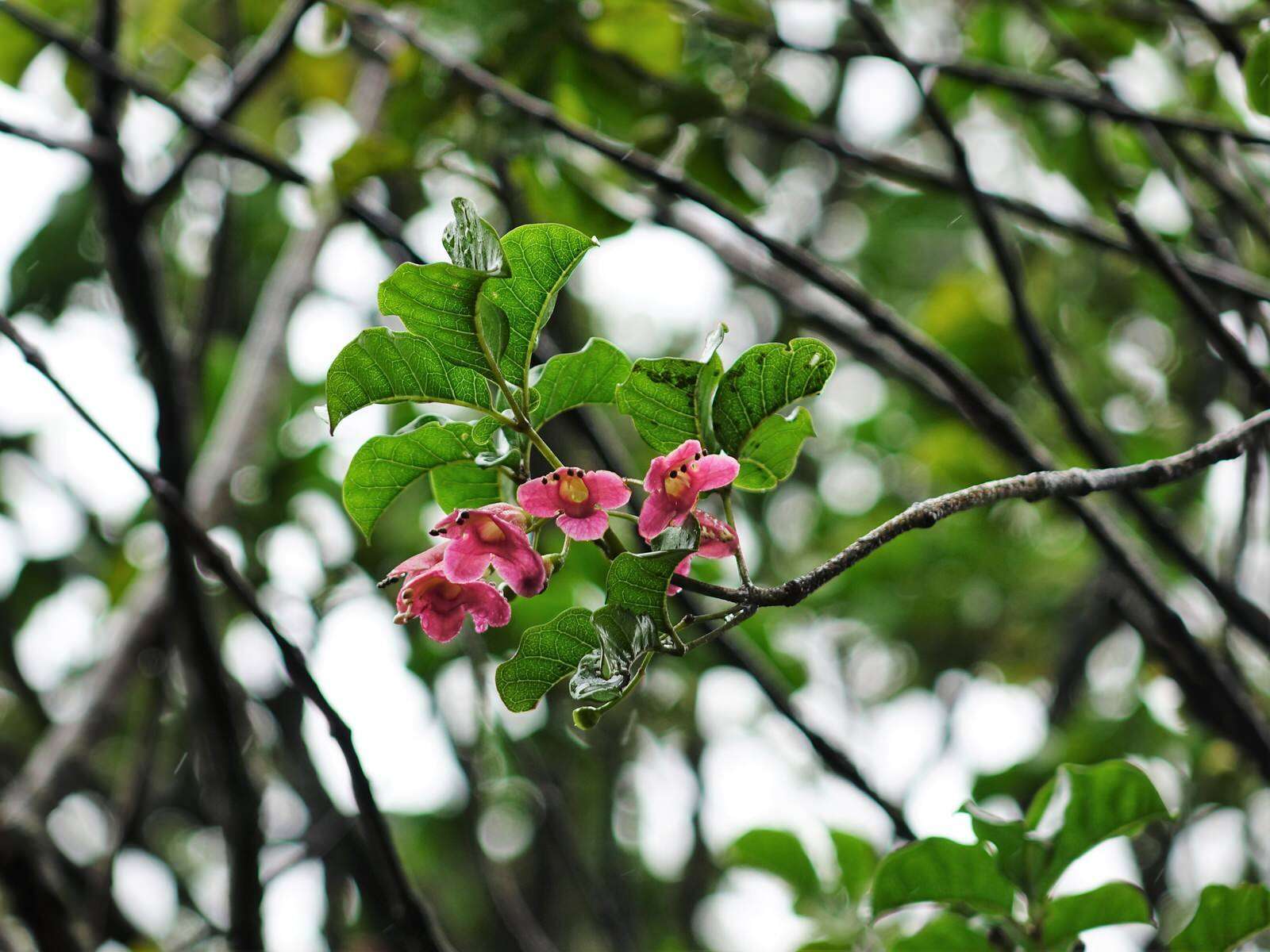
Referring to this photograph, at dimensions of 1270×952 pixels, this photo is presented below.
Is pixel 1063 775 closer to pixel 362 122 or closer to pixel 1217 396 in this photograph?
pixel 1217 396

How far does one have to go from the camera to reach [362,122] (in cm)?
218

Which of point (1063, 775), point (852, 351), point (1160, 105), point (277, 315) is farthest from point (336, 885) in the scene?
point (1160, 105)

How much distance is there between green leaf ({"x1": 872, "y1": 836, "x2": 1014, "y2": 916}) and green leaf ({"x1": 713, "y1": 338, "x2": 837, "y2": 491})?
394mm

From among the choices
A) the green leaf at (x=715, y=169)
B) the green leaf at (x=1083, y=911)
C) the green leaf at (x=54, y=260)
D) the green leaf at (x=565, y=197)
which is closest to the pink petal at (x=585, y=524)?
the green leaf at (x=1083, y=911)

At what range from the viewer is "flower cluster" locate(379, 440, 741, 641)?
2.08ft

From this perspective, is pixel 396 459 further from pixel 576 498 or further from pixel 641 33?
pixel 641 33

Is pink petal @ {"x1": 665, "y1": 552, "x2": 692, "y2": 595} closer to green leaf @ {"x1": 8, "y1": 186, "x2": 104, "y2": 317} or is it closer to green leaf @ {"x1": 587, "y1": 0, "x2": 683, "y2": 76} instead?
green leaf @ {"x1": 587, "y1": 0, "x2": 683, "y2": 76}

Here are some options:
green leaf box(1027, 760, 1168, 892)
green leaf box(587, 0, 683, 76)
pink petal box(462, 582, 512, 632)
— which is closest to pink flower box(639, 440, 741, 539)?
pink petal box(462, 582, 512, 632)

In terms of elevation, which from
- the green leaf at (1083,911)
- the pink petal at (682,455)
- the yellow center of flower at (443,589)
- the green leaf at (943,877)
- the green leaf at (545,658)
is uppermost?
the pink petal at (682,455)

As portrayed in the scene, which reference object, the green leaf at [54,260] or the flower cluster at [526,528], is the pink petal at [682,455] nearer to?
the flower cluster at [526,528]

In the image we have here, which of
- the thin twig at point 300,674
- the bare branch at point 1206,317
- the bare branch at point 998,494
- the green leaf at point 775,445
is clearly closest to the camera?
the bare branch at point 998,494

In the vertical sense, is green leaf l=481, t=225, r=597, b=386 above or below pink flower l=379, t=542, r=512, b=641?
above

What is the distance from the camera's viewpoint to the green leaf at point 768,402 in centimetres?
69

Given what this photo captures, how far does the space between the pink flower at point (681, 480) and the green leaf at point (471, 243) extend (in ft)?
0.50
